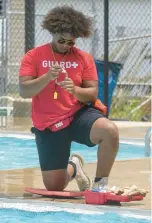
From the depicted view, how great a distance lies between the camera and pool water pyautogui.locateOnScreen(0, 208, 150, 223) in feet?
16.3

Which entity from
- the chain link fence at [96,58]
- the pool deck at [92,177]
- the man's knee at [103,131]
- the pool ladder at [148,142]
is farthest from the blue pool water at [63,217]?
the chain link fence at [96,58]

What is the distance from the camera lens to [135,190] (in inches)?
212

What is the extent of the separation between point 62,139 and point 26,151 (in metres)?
4.04

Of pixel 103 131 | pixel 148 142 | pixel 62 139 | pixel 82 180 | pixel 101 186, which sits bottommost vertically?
pixel 148 142

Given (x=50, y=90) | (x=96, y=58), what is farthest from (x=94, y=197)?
(x=96, y=58)

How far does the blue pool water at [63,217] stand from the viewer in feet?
16.3

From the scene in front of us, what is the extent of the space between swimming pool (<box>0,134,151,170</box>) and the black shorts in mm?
2024

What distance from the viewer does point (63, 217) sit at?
510 cm

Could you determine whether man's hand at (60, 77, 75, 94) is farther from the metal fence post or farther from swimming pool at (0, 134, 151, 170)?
the metal fence post

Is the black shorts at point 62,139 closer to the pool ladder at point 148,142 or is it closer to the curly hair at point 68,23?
the curly hair at point 68,23

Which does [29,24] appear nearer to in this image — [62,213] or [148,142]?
[148,142]

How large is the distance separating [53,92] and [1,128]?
239 inches

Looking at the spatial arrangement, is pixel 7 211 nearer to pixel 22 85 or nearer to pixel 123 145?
pixel 22 85

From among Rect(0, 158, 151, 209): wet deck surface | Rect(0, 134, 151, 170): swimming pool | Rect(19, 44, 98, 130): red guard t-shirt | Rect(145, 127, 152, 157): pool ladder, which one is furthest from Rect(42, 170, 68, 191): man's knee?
Rect(145, 127, 152, 157): pool ladder
